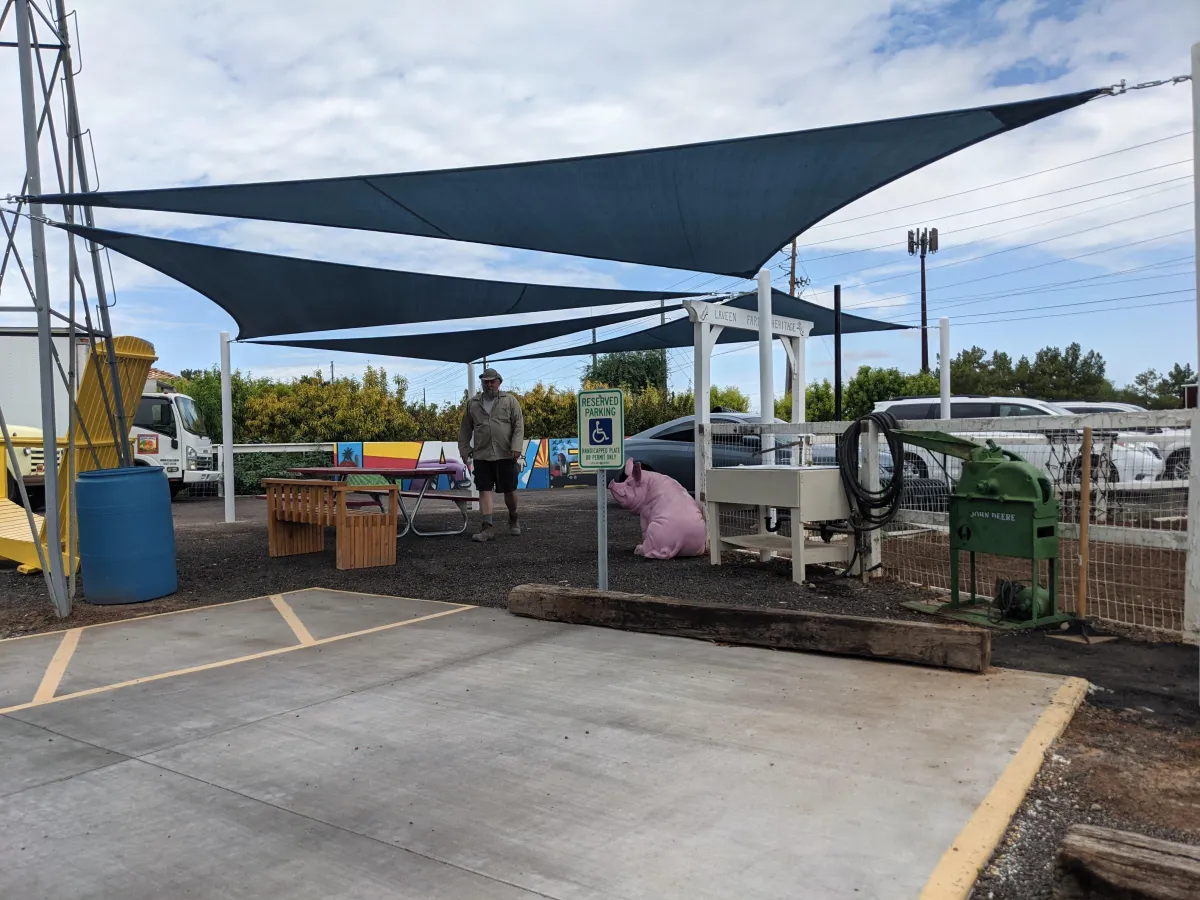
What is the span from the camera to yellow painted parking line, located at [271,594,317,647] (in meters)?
5.41

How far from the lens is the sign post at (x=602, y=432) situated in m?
5.87

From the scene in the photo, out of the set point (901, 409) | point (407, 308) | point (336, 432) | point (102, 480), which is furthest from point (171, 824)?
point (336, 432)

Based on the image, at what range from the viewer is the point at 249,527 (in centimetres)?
1192

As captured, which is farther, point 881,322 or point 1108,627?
point 881,322

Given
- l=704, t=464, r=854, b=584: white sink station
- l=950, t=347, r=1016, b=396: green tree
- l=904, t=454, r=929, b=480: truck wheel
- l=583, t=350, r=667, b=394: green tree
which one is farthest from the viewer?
l=950, t=347, r=1016, b=396: green tree

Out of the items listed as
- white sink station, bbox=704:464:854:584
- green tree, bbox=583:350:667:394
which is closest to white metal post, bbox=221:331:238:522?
white sink station, bbox=704:464:854:584

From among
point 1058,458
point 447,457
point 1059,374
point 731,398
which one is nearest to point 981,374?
point 1059,374

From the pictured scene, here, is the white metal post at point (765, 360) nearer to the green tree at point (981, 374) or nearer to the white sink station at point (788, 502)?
the white sink station at point (788, 502)

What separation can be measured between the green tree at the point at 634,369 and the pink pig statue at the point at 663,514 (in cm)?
2682

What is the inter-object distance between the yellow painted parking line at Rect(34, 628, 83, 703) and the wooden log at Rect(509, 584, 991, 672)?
2.64 meters

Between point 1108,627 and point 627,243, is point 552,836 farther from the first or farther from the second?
point 627,243

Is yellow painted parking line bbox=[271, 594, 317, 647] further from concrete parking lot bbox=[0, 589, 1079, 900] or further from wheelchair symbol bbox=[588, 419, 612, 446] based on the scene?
wheelchair symbol bbox=[588, 419, 612, 446]

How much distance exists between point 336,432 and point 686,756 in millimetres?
19359

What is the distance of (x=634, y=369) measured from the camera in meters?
36.2
